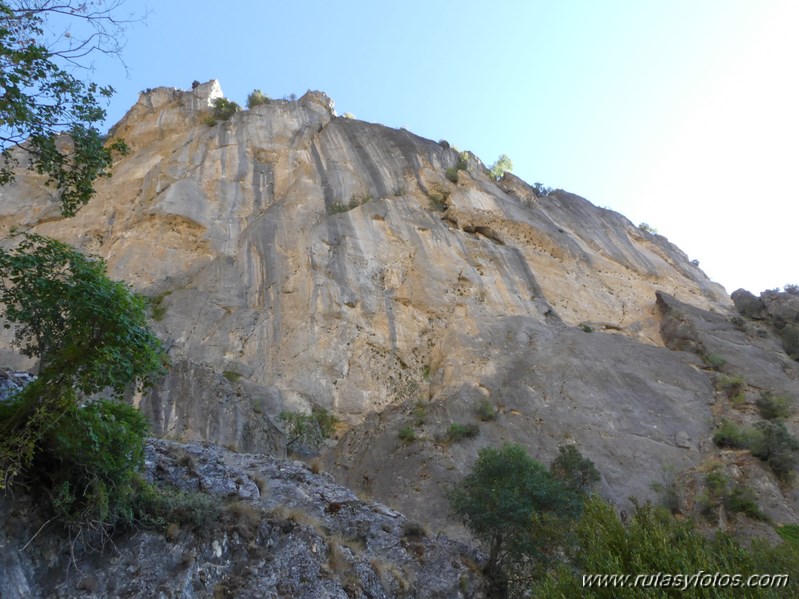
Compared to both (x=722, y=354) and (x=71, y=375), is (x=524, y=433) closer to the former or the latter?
(x=722, y=354)

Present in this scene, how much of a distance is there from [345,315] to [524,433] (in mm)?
8739

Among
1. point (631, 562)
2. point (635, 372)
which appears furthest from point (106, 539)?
point (635, 372)

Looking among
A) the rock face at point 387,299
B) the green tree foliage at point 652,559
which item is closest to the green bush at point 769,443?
the rock face at point 387,299

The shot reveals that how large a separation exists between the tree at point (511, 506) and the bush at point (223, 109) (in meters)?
29.6

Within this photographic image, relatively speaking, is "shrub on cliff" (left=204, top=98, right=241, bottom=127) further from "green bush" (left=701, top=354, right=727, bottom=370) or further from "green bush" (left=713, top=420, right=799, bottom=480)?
"green bush" (left=713, top=420, right=799, bottom=480)

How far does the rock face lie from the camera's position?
20.3m

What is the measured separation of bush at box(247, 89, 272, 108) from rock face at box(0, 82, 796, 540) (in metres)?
2.52

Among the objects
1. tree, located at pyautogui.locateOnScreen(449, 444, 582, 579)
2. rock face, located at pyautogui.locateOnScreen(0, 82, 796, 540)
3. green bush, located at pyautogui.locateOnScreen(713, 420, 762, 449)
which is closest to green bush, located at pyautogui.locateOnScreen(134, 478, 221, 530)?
tree, located at pyautogui.locateOnScreen(449, 444, 582, 579)

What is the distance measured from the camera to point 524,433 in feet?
68.7

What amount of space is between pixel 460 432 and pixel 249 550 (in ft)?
33.8

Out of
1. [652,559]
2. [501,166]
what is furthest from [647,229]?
[652,559]

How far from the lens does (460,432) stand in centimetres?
2006

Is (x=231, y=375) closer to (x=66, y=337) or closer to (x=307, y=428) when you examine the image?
(x=307, y=428)

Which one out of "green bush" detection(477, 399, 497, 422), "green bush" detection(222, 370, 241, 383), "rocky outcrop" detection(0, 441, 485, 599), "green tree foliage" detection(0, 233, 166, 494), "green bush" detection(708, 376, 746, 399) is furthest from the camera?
"green bush" detection(708, 376, 746, 399)
